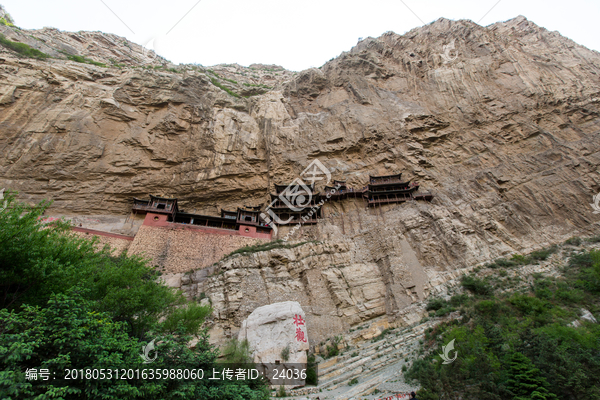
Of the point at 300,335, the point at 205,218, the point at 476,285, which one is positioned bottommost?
the point at 300,335

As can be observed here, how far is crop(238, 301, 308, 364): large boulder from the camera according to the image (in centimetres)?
1438

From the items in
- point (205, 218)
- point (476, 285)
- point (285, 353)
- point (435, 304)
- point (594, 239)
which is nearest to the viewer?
point (285, 353)

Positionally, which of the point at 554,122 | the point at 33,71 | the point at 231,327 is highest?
the point at 33,71

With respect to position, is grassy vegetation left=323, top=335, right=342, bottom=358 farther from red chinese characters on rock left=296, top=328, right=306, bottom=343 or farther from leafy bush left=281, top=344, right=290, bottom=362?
leafy bush left=281, top=344, right=290, bottom=362

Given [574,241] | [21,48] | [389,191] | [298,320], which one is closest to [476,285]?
[574,241]

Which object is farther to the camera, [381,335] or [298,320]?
[381,335]

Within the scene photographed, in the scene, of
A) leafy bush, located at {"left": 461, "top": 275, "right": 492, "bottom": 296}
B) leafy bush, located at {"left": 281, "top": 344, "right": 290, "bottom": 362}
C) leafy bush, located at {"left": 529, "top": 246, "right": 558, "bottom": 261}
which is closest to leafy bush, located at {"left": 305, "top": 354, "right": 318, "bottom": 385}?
leafy bush, located at {"left": 281, "top": 344, "right": 290, "bottom": 362}

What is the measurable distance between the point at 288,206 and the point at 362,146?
32.3 ft

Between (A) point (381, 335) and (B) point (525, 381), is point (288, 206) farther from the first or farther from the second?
(B) point (525, 381)

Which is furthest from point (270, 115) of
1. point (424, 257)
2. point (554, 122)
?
point (554, 122)

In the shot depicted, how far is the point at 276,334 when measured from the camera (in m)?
15.0

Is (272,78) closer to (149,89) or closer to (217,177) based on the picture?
(149,89)

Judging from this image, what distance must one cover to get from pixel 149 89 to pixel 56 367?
30.9m

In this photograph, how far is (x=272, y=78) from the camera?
65.5 m
